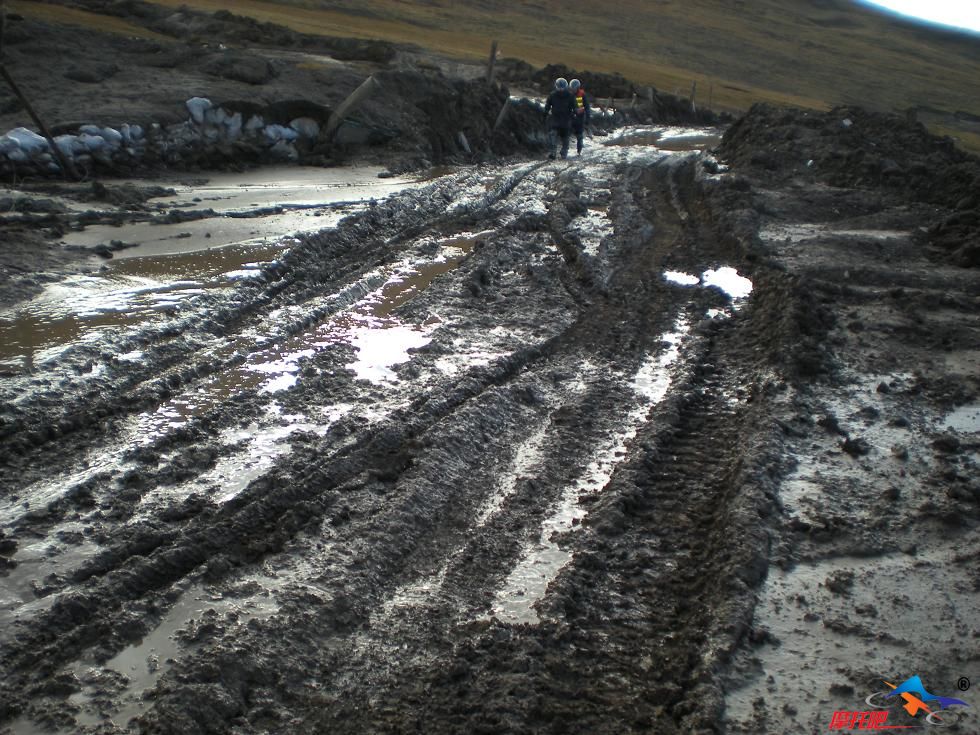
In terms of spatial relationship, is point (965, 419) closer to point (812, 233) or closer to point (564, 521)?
point (564, 521)

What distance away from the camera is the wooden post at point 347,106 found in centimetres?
1622

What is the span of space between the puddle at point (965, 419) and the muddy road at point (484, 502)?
3cm

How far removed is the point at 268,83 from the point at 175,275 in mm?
9440

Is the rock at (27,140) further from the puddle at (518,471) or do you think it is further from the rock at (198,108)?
the puddle at (518,471)

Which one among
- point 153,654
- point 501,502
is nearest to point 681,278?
point 501,502

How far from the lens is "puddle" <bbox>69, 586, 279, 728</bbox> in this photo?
3.60 m

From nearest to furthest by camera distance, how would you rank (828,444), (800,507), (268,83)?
(800,507) < (828,444) < (268,83)

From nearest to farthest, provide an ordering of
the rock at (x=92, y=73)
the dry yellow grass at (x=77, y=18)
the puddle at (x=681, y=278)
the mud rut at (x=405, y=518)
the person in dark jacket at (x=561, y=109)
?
the mud rut at (x=405, y=518) < the puddle at (x=681, y=278) < the rock at (x=92, y=73) < the person in dark jacket at (x=561, y=109) < the dry yellow grass at (x=77, y=18)

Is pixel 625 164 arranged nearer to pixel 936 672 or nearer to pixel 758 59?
pixel 936 672

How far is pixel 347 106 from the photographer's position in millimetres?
16438

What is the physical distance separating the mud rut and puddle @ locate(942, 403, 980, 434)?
4.24 ft

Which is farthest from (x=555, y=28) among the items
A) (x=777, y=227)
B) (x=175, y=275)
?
(x=175, y=275)

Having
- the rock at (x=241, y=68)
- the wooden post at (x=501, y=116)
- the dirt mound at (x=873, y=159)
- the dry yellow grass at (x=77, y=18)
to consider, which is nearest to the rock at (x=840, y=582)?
the dirt mound at (x=873, y=159)

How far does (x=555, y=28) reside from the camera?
181 feet
